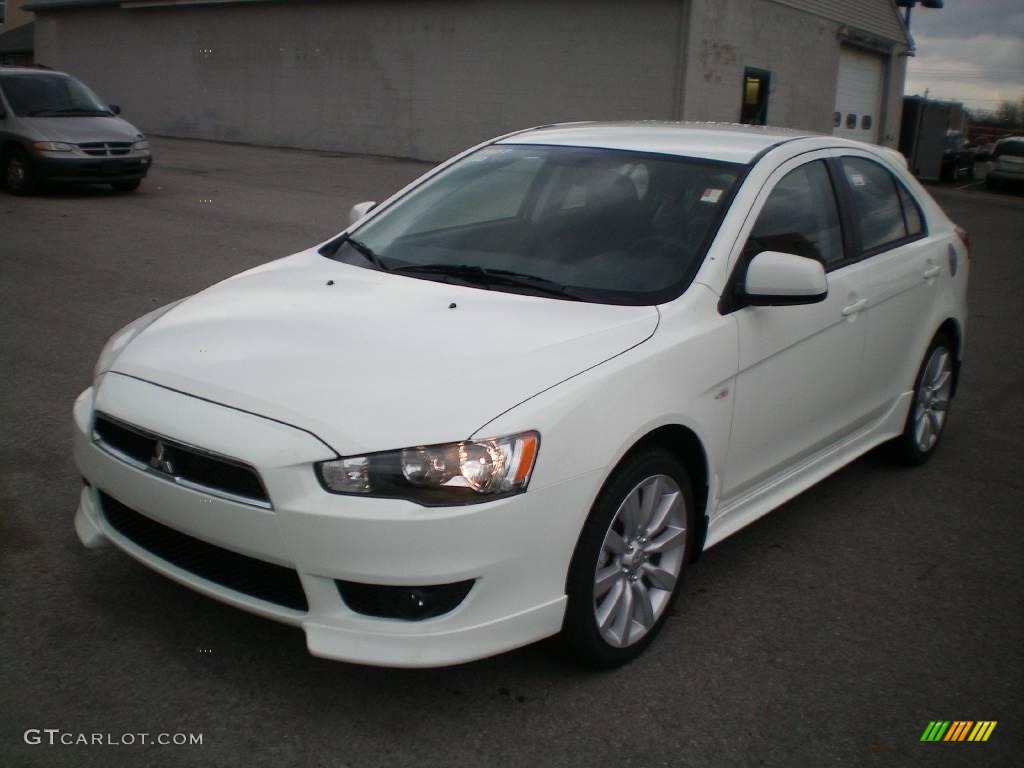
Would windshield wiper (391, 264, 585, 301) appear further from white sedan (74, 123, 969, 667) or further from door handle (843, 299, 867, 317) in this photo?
door handle (843, 299, 867, 317)

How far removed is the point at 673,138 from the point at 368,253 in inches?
54.3

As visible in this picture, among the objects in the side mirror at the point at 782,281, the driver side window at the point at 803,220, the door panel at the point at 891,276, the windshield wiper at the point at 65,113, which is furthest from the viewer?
the windshield wiper at the point at 65,113

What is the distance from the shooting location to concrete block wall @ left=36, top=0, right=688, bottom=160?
21.4m

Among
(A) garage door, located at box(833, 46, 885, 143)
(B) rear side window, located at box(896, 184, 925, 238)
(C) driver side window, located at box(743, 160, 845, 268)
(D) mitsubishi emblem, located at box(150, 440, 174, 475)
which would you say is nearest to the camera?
(D) mitsubishi emblem, located at box(150, 440, 174, 475)

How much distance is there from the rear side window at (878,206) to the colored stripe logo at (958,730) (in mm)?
2215

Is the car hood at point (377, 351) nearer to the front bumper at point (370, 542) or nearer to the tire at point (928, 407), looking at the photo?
the front bumper at point (370, 542)

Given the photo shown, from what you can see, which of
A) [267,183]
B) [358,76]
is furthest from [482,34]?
[267,183]

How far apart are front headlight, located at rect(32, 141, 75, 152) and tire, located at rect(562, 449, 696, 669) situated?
12.8 metres

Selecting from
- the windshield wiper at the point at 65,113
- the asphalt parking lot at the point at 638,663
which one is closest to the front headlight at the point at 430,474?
the asphalt parking lot at the point at 638,663

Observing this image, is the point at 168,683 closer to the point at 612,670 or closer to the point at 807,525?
the point at 612,670

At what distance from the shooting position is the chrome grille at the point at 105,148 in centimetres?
1424

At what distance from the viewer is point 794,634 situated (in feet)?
12.1

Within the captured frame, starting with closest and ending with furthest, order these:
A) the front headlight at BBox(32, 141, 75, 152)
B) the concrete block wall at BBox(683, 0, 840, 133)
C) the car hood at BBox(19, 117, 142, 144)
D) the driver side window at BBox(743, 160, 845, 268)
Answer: the driver side window at BBox(743, 160, 845, 268)
the front headlight at BBox(32, 141, 75, 152)
the car hood at BBox(19, 117, 142, 144)
the concrete block wall at BBox(683, 0, 840, 133)

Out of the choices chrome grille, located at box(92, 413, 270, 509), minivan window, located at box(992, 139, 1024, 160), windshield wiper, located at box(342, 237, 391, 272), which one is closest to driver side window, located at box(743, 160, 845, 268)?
windshield wiper, located at box(342, 237, 391, 272)
